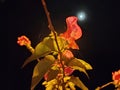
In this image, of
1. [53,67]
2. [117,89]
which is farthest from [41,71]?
[117,89]

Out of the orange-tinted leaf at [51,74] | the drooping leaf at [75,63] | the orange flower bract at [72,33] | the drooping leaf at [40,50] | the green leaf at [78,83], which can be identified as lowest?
the green leaf at [78,83]

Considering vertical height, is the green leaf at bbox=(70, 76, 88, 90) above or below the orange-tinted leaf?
below

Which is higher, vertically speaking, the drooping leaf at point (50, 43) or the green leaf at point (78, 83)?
the drooping leaf at point (50, 43)

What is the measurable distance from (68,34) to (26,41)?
0.26 ft

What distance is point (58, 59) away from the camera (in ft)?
1.81

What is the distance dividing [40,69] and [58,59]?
0.13 ft

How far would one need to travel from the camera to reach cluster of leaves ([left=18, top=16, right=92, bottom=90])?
53 cm

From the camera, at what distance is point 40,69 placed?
0.53m

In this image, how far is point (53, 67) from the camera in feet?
1.81

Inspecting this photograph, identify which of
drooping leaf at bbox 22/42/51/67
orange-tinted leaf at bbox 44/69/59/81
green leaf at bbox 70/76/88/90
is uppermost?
drooping leaf at bbox 22/42/51/67

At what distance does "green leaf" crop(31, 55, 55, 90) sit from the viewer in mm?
521

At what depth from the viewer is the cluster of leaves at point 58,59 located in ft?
1.74

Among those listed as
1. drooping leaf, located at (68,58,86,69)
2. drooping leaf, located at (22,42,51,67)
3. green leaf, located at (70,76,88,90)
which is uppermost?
drooping leaf, located at (22,42,51,67)

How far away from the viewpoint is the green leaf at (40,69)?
1.71 feet
